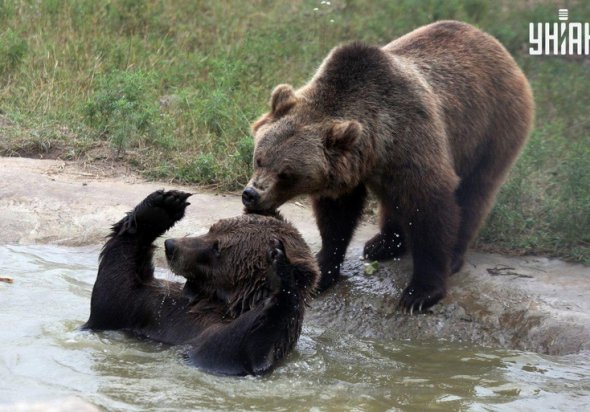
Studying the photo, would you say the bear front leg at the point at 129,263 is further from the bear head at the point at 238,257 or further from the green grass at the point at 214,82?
the green grass at the point at 214,82

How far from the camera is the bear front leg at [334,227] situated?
22.0 feet

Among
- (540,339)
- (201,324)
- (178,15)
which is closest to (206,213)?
(201,324)

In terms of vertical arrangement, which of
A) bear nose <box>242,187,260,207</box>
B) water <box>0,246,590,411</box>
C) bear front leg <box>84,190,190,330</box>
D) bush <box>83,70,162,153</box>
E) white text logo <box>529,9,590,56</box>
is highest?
white text logo <box>529,9,590,56</box>

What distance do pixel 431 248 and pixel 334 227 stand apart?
2.28 feet

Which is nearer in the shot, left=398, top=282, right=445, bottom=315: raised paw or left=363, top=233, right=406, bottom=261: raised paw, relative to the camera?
left=398, top=282, right=445, bottom=315: raised paw

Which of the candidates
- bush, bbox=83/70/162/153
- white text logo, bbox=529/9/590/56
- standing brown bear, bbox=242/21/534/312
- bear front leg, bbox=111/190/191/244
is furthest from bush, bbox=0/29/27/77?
white text logo, bbox=529/9/590/56

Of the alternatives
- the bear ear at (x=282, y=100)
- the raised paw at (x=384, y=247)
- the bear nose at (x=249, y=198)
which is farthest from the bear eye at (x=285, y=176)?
the raised paw at (x=384, y=247)

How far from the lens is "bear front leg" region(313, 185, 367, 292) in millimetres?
6695

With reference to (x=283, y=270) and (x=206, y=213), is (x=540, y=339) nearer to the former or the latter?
(x=283, y=270)

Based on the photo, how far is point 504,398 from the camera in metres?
5.14

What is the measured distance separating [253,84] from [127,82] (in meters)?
1.81

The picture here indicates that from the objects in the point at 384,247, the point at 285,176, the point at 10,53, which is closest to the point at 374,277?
the point at 384,247

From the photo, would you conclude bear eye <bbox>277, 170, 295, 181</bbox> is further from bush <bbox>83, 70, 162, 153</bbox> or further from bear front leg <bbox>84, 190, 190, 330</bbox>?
bush <bbox>83, 70, 162, 153</bbox>

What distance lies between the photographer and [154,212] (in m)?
5.75
